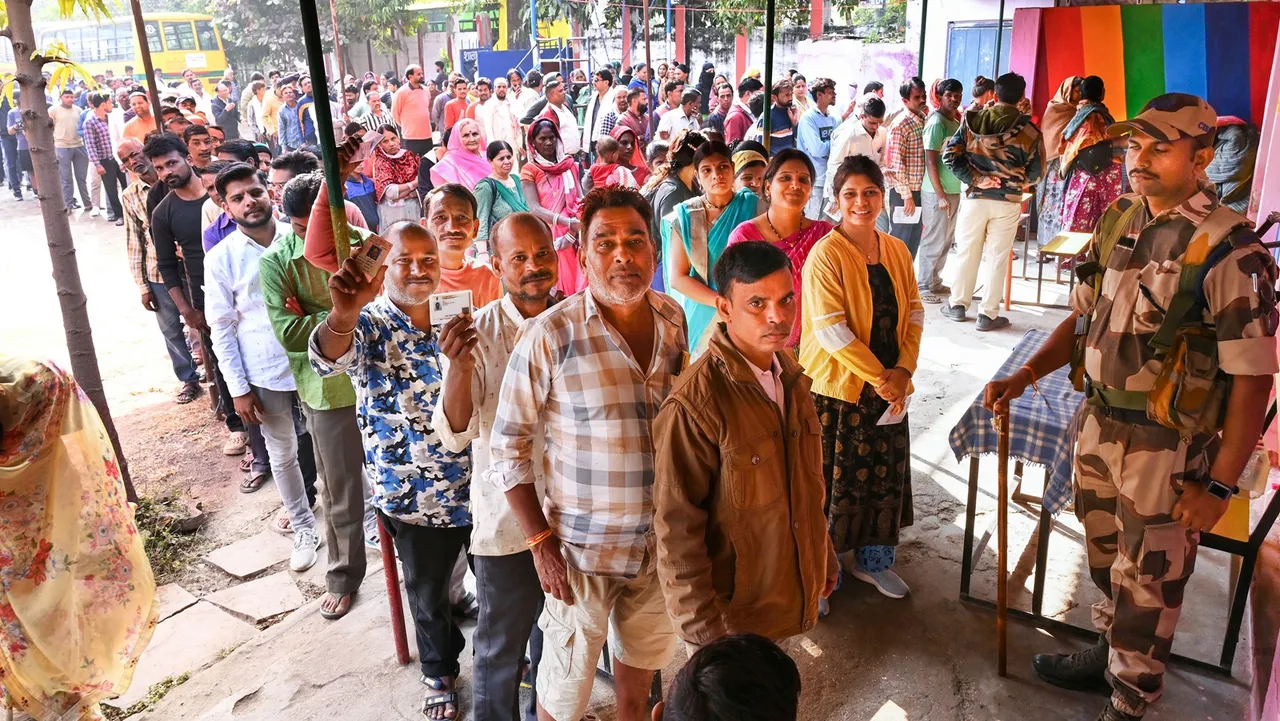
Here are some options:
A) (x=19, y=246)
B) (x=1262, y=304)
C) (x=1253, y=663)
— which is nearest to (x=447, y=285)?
(x=1262, y=304)

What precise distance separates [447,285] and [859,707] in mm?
2196

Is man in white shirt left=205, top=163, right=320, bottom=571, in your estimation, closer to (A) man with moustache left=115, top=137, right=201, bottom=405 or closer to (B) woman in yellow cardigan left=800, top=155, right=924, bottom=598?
(A) man with moustache left=115, top=137, right=201, bottom=405

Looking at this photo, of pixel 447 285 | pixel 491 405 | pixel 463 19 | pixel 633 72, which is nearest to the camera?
pixel 491 405

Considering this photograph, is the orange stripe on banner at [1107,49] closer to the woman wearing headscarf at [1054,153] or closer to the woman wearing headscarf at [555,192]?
the woman wearing headscarf at [1054,153]

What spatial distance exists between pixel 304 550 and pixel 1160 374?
12.7 ft

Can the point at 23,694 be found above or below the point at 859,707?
above

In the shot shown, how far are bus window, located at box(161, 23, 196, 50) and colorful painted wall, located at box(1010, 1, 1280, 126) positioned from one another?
69.9 ft

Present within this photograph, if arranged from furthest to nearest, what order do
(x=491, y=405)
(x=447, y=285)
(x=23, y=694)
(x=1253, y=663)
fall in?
(x=447, y=285) < (x=1253, y=663) < (x=23, y=694) < (x=491, y=405)

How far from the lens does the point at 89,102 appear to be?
13.4m

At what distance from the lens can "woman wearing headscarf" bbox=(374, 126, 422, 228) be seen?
771 centimetres

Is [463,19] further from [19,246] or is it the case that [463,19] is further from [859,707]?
[859,707]

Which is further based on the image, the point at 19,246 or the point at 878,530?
the point at 19,246

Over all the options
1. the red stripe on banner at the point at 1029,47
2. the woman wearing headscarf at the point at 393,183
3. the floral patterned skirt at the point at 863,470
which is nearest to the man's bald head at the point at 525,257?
the floral patterned skirt at the point at 863,470

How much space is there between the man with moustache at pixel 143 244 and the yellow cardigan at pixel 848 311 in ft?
15.0
